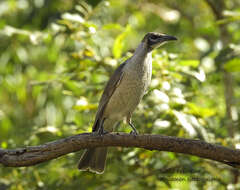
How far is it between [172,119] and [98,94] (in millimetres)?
1093

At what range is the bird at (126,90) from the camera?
421 centimetres

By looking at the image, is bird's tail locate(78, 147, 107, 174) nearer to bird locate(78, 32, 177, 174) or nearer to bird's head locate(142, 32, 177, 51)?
bird locate(78, 32, 177, 174)

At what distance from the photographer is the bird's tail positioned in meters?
4.35

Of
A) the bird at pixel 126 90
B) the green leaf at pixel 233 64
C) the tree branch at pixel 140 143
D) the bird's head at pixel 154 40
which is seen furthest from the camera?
the green leaf at pixel 233 64

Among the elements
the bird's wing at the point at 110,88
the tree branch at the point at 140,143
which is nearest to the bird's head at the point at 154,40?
the bird's wing at the point at 110,88

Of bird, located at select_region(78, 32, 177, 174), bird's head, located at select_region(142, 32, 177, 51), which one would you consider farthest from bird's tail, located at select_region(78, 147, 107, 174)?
bird's head, located at select_region(142, 32, 177, 51)

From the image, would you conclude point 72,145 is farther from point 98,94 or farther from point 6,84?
point 6,84

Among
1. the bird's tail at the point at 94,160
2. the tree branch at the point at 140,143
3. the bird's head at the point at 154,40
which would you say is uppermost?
the bird's head at the point at 154,40

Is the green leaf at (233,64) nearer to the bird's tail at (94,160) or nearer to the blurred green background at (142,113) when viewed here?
the blurred green background at (142,113)

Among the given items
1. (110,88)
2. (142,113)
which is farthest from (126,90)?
(142,113)

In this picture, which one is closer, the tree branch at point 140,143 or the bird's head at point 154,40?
the tree branch at point 140,143

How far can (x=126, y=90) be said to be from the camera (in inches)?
168

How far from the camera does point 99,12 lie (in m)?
5.00

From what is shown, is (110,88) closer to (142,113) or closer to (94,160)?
(142,113)
